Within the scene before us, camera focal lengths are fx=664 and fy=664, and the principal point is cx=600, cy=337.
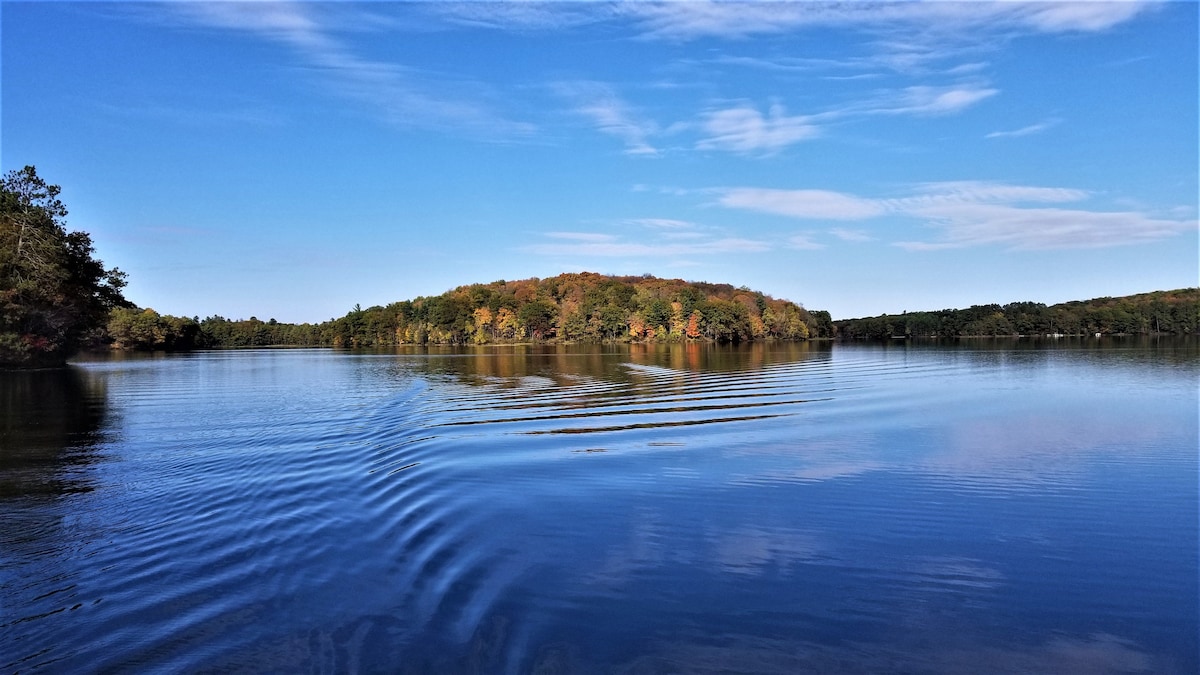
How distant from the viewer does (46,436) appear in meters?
16.7

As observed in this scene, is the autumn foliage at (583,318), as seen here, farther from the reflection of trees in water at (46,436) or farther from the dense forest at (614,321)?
the reflection of trees in water at (46,436)

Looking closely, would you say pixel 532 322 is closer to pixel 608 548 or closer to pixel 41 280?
pixel 41 280

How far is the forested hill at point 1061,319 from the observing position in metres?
147

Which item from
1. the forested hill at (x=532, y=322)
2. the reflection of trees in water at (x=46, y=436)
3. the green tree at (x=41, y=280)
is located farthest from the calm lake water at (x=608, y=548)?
the forested hill at (x=532, y=322)

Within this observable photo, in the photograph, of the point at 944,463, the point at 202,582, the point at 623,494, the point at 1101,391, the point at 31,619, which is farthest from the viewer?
the point at 1101,391

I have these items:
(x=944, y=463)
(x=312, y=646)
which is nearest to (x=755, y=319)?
(x=944, y=463)

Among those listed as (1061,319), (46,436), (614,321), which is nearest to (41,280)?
(46,436)

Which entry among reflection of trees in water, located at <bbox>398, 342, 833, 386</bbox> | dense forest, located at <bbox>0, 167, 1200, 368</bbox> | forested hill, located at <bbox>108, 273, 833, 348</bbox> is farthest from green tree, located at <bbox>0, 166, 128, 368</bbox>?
forested hill, located at <bbox>108, 273, 833, 348</bbox>

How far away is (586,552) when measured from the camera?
7.48 meters

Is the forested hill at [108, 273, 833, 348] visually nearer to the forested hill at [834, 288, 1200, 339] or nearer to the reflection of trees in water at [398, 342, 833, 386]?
the forested hill at [834, 288, 1200, 339]

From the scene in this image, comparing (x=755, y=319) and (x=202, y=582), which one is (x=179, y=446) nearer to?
(x=202, y=582)

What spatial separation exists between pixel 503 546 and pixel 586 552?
3.23 ft

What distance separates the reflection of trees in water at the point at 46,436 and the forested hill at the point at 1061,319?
17619 centimetres

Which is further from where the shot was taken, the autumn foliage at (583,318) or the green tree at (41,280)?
the autumn foliage at (583,318)
